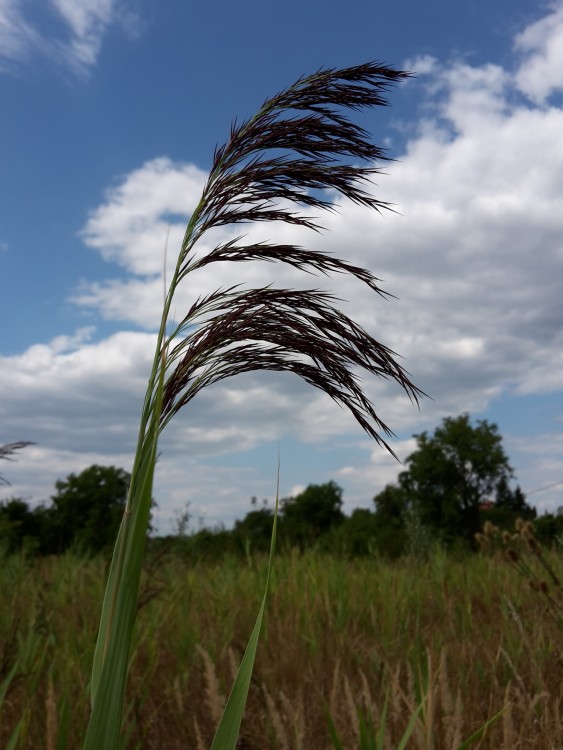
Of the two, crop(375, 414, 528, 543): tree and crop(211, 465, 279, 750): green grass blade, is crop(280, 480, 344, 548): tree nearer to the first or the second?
crop(375, 414, 528, 543): tree

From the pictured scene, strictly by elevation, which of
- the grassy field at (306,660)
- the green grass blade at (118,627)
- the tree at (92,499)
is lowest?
the grassy field at (306,660)

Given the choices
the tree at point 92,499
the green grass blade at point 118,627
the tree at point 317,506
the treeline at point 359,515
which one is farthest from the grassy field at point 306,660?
the tree at point 317,506

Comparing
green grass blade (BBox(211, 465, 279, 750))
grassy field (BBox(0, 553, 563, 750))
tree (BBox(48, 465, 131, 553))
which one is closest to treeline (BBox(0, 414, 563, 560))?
tree (BBox(48, 465, 131, 553))

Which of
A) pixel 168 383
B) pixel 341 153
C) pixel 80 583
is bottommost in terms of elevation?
pixel 80 583

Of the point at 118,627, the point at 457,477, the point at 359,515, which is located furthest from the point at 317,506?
the point at 118,627

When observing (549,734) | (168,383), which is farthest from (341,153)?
(549,734)

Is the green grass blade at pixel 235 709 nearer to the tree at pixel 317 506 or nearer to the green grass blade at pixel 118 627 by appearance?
the green grass blade at pixel 118 627

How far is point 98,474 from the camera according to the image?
438 inches

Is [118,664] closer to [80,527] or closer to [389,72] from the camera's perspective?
[389,72]

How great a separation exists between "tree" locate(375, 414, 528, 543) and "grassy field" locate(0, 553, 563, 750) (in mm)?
9825

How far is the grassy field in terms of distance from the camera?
2107 mm

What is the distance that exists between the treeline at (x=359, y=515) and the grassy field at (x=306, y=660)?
2.55 metres

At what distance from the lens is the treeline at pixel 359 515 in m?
9.40

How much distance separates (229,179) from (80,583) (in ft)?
13.0
